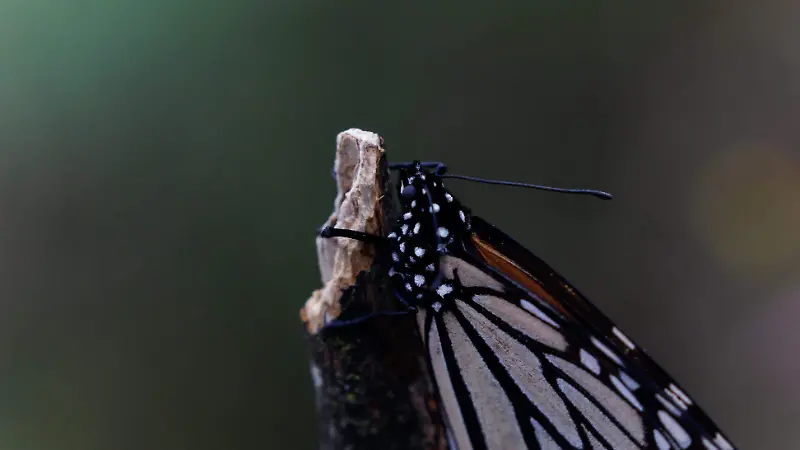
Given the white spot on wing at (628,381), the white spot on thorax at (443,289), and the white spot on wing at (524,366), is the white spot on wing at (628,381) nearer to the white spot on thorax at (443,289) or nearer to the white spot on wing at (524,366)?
the white spot on wing at (524,366)

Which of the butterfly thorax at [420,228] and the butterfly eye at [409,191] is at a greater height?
the butterfly eye at [409,191]

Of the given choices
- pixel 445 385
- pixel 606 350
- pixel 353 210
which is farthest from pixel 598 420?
pixel 353 210

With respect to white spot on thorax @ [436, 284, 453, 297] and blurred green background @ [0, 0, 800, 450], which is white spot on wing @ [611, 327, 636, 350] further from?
blurred green background @ [0, 0, 800, 450]

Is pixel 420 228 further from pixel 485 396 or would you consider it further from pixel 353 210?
pixel 485 396

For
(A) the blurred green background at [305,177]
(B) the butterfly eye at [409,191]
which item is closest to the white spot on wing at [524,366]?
(B) the butterfly eye at [409,191]

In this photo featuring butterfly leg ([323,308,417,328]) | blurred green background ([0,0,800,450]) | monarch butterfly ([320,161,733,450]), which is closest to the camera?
butterfly leg ([323,308,417,328])

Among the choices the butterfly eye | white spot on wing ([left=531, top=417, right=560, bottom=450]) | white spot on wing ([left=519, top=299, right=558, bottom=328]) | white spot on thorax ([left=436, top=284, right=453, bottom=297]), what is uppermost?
the butterfly eye

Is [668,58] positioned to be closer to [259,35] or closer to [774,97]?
[774,97]

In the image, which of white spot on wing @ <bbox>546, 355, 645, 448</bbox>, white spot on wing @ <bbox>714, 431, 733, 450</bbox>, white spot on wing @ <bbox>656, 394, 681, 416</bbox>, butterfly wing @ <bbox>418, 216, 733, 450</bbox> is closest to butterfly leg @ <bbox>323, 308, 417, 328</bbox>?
butterfly wing @ <bbox>418, 216, 733, 450</bbox>
